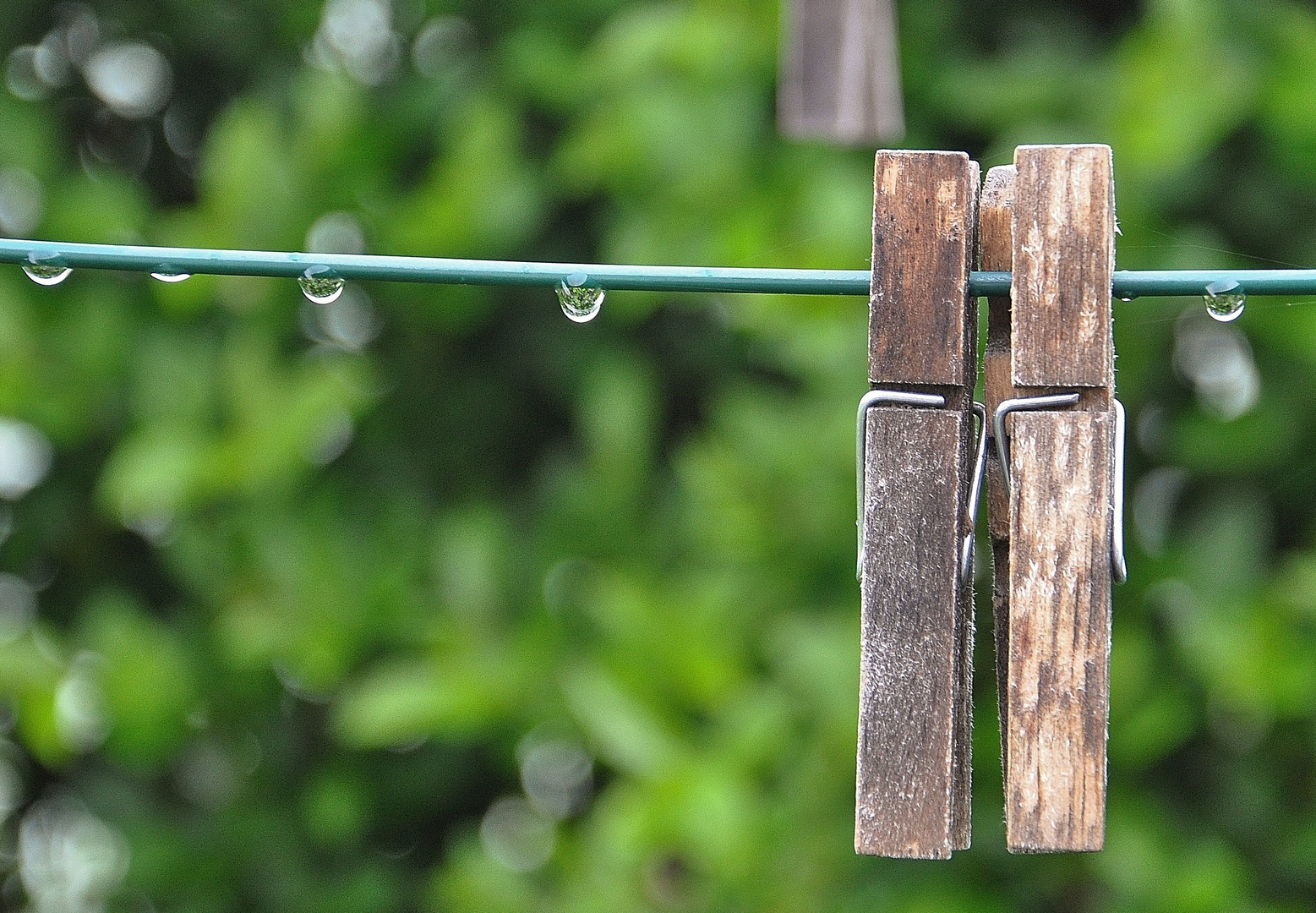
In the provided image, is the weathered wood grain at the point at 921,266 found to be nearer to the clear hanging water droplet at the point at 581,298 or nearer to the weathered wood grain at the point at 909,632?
the weathered wood grain at the point at 909,632

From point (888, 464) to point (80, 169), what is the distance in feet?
5.20

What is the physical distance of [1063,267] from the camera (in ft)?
2.68

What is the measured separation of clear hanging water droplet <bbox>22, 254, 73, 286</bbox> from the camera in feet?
3.02

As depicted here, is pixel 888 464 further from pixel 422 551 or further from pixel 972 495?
pixel 422 551

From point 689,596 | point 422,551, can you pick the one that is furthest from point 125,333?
point 689,596

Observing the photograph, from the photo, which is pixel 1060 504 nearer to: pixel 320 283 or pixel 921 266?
pixel 921 266

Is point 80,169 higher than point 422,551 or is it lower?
higher

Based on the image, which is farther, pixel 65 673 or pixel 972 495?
pixel 65 673

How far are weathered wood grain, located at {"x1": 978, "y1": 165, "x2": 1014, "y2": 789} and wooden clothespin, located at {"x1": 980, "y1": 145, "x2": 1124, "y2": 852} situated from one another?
0.14 feet

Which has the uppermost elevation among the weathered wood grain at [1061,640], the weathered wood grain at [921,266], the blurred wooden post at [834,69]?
the blurred wooden post at [834,69]

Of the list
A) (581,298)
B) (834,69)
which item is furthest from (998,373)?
(834,69)

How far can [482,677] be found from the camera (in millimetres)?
1765

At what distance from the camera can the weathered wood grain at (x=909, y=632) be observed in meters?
0.80

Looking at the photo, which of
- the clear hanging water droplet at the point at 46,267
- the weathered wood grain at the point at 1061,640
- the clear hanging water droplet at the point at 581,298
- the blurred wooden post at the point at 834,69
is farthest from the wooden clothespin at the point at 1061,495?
the clear hanging water droplet at the point at 46,267
